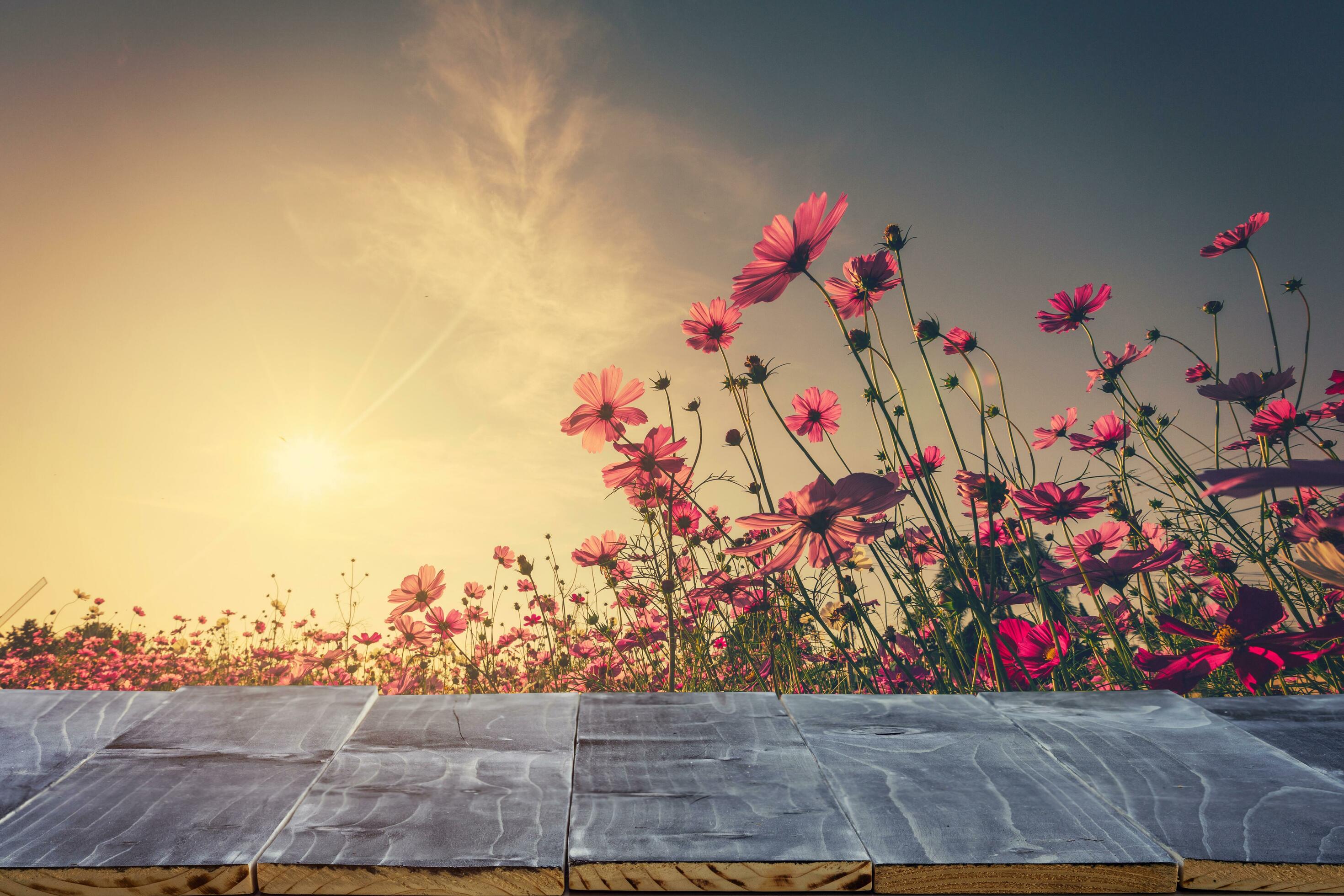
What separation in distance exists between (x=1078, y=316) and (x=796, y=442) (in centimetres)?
114

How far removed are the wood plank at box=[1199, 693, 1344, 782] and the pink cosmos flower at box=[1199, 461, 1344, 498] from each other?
714 mm

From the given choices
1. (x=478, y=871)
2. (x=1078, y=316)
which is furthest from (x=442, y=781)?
(x=1078, y=316)

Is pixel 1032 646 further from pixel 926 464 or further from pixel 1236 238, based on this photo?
pixel 1236 238

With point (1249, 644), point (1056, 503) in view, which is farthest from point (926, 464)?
point (1249, 644)

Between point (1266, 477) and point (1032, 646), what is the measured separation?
110 centimetres

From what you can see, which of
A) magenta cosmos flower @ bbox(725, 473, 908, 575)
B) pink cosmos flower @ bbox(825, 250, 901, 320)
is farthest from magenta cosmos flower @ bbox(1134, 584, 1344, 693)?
pink cosmos flower @ bbox(825, 250, 901, 320)

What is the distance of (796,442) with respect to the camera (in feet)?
4.75

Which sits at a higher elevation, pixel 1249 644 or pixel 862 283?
pixel 862 283

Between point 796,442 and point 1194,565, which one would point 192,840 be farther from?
point 1194,565

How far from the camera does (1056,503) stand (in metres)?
1.60

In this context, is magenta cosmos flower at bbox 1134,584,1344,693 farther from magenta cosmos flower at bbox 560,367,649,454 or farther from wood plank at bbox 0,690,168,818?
wood plank at bbox 0,690,168,818

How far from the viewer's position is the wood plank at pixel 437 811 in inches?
26.3

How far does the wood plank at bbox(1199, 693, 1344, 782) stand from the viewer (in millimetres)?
934

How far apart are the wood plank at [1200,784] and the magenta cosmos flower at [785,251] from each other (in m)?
0.96
